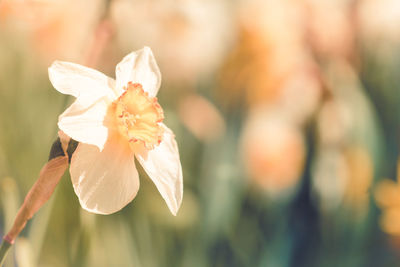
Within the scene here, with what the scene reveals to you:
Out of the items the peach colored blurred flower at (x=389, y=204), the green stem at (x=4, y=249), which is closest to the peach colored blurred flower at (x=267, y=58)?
the peach colored blurred flower at (x=389, y=204)

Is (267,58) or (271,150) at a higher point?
(267,58)

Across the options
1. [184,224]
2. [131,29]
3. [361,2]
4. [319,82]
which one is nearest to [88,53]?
[131,29]

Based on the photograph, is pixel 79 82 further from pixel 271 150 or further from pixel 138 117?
pixel 271 150

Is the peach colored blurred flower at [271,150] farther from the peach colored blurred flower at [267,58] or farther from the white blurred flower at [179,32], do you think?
the white blurred flower at [179,32]

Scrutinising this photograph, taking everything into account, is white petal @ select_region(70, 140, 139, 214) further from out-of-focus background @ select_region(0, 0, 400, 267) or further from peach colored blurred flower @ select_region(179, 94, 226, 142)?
peach colored blurred flower @ select_region(179, 94, 226, 142)

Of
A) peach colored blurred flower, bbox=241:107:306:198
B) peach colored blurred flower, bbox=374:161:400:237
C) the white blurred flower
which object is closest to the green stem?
the white blurred flower

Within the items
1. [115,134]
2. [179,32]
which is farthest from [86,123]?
[179,32]
